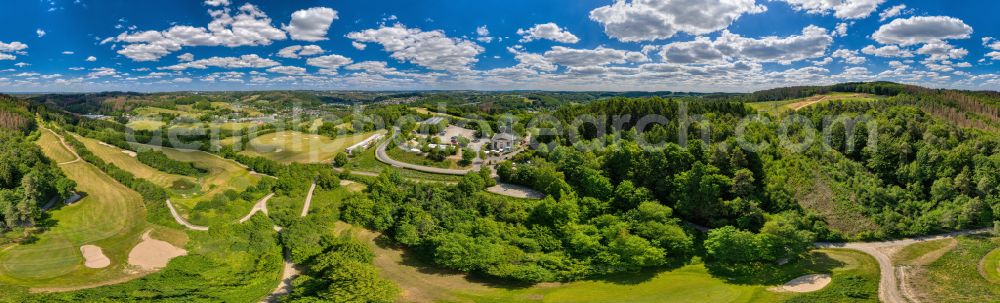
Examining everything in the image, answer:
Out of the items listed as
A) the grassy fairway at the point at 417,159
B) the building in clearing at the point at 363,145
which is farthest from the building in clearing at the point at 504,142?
the building in clearing at the point at 363,145

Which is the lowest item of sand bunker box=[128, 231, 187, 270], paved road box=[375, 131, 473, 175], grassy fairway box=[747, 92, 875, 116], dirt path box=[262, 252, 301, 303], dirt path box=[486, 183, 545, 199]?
dirt path box=[262, 252, 301, 303]

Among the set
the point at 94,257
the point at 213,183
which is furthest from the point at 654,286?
the point at 213,183

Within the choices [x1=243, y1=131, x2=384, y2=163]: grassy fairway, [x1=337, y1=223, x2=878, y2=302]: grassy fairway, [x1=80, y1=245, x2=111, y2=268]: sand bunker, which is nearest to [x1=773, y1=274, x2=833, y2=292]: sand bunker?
[x1=337, y1=223, x2=878, y2=302]: grassy fairway

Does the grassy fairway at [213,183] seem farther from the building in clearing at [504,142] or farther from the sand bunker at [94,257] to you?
the building in clearing at [504,142]

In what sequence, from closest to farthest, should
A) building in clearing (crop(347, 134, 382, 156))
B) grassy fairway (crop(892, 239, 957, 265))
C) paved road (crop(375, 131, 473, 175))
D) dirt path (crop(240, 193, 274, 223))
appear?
grassy fairway (crop(892, 239, 957, 265))
dirt path (crop(240, 193, 274, 223))
paved road (crop(375, 131, 473, 175))
building in clearing (crop(347, 134, 382, 156))

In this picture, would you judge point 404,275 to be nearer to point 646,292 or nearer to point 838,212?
point 646,292

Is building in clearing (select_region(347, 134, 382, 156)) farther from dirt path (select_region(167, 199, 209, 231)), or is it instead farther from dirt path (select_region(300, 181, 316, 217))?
dirt path (select_region(167, 199, 209, 231))
